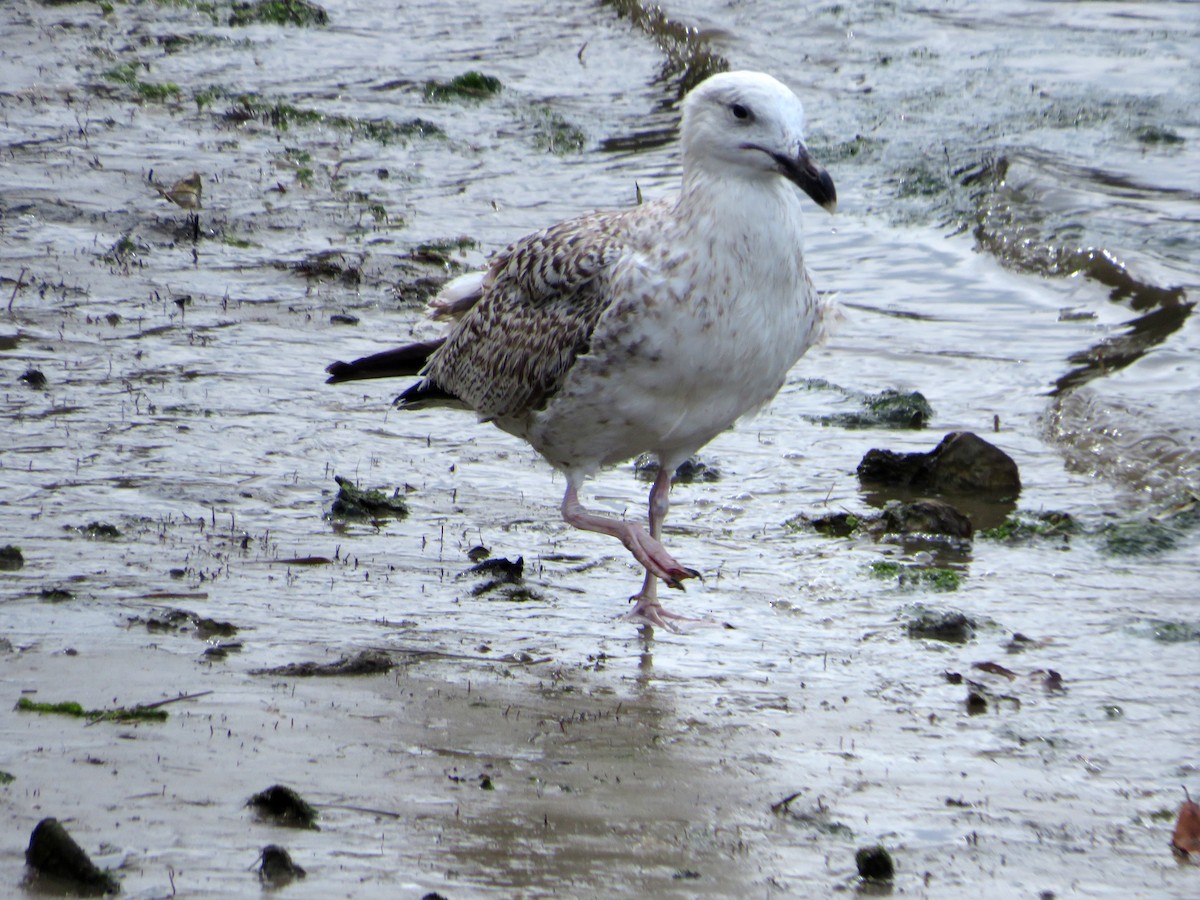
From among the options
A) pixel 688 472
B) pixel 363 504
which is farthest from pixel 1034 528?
pixel 363 504

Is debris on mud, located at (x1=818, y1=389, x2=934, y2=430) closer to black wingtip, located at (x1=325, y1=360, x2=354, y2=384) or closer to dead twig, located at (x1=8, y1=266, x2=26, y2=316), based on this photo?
black wingtip, located at (x1=325, y1=360, x2=354, y2=384)

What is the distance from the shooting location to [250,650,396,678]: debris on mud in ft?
14.1

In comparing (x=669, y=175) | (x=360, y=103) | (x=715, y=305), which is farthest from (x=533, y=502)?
(x=360, y=103)

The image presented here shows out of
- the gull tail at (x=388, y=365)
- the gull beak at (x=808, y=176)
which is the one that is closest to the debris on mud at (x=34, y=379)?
the gull tail at (x=388, y=365)

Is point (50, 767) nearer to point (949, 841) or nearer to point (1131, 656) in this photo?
point (949, 841)

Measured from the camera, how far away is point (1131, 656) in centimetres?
489

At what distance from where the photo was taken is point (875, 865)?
338 centimetres

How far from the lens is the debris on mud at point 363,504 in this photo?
18.5 feet

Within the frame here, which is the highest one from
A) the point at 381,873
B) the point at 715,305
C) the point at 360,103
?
the point at 715,305

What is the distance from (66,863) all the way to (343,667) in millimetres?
1442

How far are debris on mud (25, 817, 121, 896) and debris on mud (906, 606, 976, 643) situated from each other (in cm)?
272

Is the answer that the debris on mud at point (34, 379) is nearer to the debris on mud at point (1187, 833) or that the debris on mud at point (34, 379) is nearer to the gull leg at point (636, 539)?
the gull leg at point (636, 539)

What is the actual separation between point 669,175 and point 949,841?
823cm

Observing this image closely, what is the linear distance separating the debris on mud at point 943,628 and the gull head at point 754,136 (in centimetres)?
126
